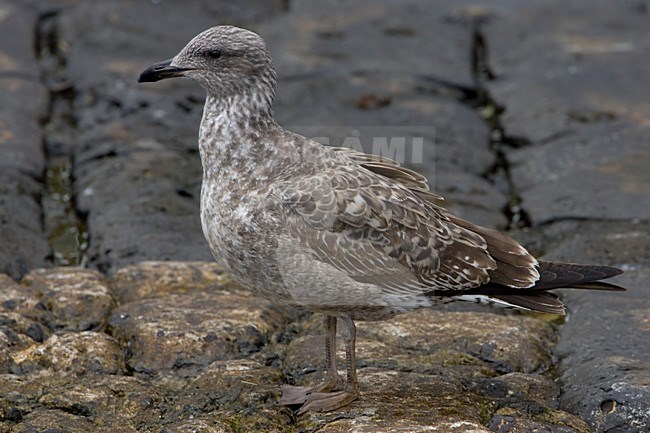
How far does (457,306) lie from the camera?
6742mm

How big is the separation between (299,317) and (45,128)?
13.1 ft

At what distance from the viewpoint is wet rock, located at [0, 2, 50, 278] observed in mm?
7273

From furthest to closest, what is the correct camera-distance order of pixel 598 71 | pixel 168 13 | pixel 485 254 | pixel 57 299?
pixel 168 13 → pixel 598 71 → pixel 57 299 → pixel 485 254

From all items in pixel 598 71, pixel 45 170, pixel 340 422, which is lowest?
pixel 340 422

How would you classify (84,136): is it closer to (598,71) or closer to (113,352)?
(113,352)

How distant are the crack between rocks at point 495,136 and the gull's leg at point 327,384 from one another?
276cm

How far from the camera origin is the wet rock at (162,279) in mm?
6633

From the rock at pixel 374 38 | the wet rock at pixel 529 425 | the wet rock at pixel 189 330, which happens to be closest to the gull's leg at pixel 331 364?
the wet rock at pixel 189 330

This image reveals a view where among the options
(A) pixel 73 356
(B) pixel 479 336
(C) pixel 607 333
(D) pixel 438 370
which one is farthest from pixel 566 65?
(A) pixel 73 356

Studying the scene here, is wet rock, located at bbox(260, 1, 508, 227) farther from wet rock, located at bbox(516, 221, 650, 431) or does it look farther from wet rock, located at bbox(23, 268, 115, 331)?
wet rock, located at bbox(23, 268, 115, 331)

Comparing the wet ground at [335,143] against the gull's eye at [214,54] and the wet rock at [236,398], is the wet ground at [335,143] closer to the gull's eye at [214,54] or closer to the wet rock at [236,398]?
the wet rock at [236,398]

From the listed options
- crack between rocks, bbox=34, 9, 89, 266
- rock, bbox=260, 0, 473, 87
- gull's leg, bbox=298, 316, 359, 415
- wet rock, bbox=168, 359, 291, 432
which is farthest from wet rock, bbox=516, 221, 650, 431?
crack between rocks, bbox=34, 9, 89, 266

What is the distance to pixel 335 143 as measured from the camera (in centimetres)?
893

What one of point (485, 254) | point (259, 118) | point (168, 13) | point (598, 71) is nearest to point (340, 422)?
point (485, 254)
